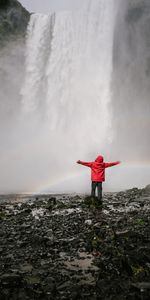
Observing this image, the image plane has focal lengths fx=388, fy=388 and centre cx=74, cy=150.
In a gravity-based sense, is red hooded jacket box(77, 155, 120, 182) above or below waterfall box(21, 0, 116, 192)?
below

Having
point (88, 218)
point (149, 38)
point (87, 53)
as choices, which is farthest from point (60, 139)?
point (88, 218)

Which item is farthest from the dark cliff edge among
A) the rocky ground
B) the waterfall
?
the rocky ground

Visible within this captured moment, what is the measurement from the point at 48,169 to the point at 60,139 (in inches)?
323

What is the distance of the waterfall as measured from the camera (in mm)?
43625

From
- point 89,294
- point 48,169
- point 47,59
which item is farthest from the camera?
point 47,59

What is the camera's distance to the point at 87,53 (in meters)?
48.2

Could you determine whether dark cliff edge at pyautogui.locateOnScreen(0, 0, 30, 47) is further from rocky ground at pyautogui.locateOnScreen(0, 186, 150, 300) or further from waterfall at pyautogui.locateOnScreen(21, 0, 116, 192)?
rocky ground at pyautogui.locateOnScreen(0, 186, 150, 300)

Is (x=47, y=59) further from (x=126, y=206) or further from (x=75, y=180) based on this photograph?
(x=126, y=206)

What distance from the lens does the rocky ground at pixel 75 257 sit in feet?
19.5

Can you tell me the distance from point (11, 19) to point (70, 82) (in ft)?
63.9

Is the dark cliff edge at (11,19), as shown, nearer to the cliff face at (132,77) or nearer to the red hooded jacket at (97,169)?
the cliff face at (132,77)

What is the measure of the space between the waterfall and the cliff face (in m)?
1.30

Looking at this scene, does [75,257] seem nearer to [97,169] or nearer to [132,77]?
[97,169]

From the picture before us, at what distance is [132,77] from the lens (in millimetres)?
47031
